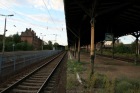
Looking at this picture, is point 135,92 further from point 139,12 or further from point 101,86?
point 139,12

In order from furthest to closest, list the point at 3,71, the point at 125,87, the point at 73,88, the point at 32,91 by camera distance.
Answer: the point at 3,71 < the point at 32,91 < the point at 73,88 < the point at 125,87

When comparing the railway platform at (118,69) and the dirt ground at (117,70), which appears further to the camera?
the railway platform at (118,69)

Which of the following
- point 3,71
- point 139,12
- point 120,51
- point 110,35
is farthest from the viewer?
point 120,51

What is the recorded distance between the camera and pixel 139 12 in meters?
19.6

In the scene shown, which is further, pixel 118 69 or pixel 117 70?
pixel 118 69

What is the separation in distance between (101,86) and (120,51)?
89.7 meters

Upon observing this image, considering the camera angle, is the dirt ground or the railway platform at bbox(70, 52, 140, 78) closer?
the dirt ground

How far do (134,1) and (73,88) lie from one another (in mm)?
6499

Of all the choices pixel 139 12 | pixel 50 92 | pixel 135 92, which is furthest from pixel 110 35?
pixel 135 92

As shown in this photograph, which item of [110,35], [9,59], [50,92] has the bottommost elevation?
[50,92]

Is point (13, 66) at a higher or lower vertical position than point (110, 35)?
lower

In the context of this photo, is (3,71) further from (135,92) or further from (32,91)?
(135,92)

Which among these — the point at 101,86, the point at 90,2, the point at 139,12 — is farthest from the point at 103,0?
the point at 101,86

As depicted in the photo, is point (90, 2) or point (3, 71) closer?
point (90, 2)
